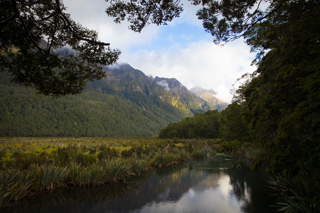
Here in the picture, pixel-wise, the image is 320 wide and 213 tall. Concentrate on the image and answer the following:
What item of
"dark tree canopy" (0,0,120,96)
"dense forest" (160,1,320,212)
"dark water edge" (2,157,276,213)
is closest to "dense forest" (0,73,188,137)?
"dark tree canopy" (0,0,120,96)

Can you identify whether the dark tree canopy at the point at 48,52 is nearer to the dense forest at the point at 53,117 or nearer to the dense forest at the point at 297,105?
the dense forest at the point at 297,105

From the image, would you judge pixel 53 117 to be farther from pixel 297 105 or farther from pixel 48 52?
pixel 297 105

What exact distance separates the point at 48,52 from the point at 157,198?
7.30 metres

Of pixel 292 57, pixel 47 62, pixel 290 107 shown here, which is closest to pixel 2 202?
pixel 47 62

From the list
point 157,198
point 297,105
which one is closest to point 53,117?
point 157,198

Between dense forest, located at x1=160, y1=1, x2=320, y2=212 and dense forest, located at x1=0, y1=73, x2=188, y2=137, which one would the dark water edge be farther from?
dense forest, located at x1=0, y1=73, x2=188, y2=137

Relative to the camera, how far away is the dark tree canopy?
7.02 metres

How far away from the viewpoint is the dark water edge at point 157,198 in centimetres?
633

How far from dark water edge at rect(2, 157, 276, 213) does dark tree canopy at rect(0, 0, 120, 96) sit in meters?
4.60

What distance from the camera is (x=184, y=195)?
8047 mm

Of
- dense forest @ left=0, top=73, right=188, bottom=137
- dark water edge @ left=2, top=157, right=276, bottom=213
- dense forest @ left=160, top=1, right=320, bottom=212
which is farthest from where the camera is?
dense forest @ left=0, top=73, right=188, bottom=137

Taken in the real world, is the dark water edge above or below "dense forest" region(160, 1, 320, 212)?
below

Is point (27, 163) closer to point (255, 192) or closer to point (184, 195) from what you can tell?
point (184, 195)

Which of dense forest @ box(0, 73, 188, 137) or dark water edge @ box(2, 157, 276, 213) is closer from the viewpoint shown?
dark water edge @ box(2, 157, 276, 213)
